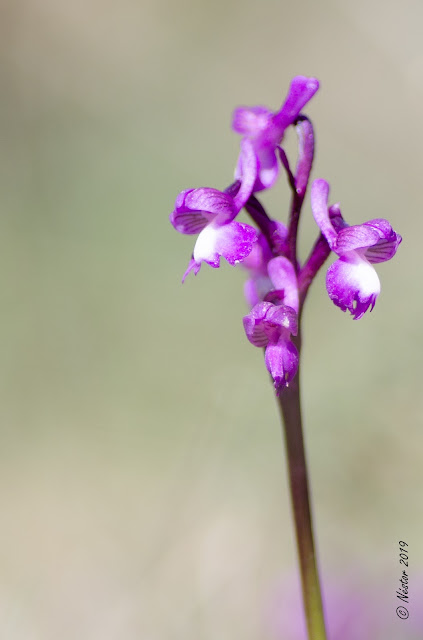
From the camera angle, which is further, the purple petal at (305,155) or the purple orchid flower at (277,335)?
the purple petal at (305,155)

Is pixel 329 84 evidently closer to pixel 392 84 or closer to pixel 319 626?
pixel 392 84

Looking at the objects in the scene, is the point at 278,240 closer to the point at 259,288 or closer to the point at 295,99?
the point at 259,288

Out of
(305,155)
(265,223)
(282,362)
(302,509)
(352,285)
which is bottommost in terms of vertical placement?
(302,509)

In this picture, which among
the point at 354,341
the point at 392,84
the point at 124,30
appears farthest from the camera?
the point at 124,30

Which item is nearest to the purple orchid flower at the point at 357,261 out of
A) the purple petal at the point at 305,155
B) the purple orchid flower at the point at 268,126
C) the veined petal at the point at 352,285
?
the veined petal at the point at 352,285

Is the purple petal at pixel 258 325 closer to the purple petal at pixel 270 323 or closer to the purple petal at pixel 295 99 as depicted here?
the purple petal at pixel 270 323

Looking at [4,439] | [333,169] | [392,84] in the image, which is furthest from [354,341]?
[392,84]

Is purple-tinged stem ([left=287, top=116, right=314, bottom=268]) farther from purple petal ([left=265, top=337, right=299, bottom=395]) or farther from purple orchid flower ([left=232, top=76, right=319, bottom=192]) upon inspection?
purple petal ([left=265, top=337, right=299, bottom=395])

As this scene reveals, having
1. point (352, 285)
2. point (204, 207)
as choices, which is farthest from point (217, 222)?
point (352, 285)
